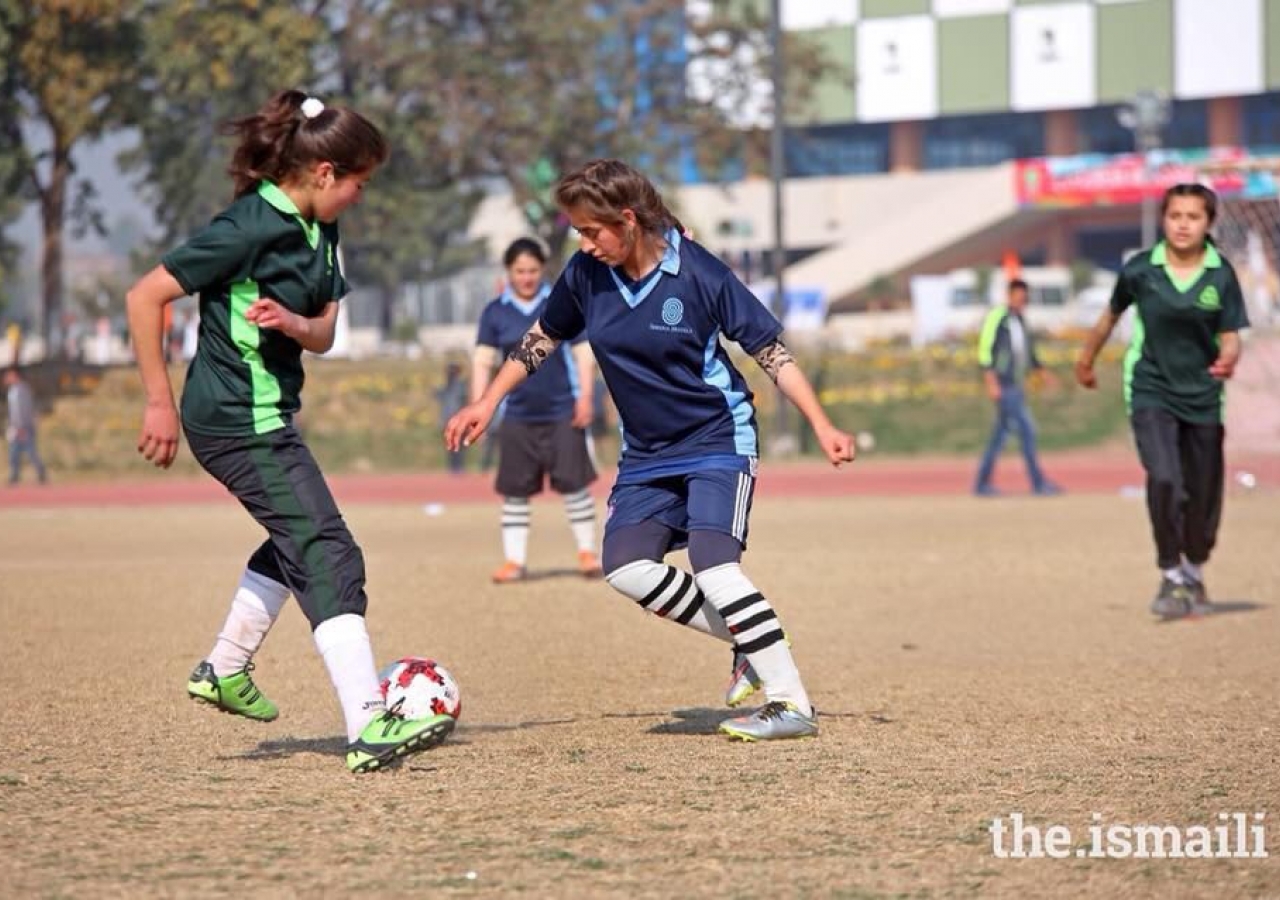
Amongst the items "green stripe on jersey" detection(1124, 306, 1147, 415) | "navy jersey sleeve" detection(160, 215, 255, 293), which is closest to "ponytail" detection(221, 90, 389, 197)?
"navy jersey sleeve" detection(160, 215, 255, 293)

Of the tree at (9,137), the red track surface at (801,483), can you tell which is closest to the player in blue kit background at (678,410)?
the red track surface at (801,483)

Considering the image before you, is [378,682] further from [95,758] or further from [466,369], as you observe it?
[466,369]

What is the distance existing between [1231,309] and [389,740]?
18.8 feet

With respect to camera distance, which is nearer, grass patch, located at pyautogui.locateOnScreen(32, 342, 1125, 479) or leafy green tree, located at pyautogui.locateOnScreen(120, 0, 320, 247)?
grass patch, located at pyautogui.locateOnScreen(32, 342, 1125, 479)

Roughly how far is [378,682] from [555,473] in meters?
6.58

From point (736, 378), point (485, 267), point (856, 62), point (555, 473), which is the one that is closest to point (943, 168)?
point (856, 62)

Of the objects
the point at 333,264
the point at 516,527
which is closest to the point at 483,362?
the point at 516,527

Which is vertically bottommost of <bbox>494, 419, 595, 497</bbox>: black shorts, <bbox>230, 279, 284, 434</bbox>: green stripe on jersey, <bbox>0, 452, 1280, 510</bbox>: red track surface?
<bbox>0, 452, 1280, 510</bbox>: red track surface

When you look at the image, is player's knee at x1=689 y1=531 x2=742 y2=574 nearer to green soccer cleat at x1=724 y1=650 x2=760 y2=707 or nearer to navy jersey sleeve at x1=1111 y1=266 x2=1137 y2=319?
green soccer cleat at x1=724 y1=650 x2=760 y2=707

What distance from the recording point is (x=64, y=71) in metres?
33.2

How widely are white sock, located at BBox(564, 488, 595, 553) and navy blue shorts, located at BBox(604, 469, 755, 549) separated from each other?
6211mm

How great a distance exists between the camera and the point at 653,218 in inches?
268

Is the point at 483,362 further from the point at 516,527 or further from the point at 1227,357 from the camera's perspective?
the point at 1227,357

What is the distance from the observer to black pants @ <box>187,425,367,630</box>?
6379mm
